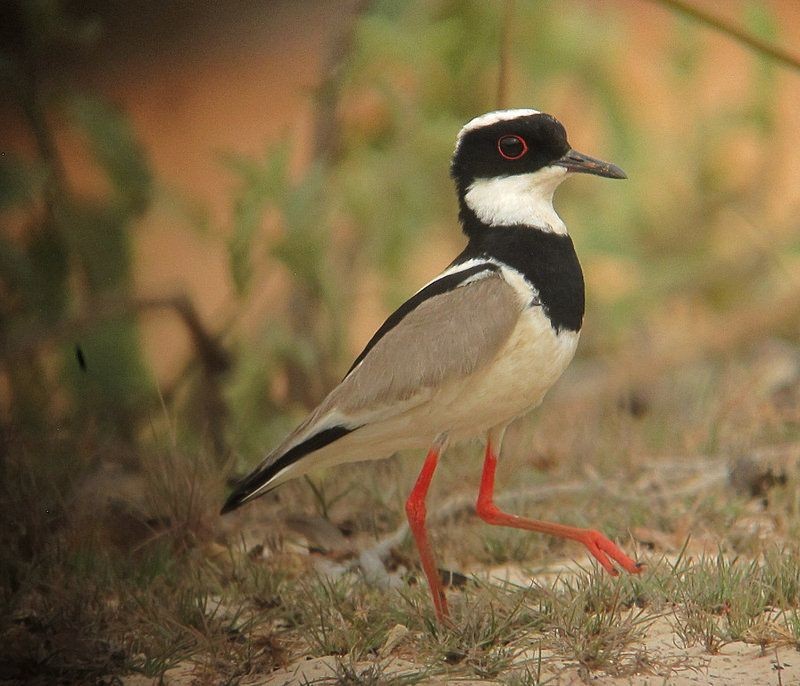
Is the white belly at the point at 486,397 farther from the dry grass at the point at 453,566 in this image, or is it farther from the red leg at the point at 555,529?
the dry grass at the point at 453,566

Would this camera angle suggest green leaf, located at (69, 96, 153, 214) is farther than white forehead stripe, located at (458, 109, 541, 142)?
Yes

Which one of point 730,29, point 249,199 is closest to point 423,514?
point 730,29

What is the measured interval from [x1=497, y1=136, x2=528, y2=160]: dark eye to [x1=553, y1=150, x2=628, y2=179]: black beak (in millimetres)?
91

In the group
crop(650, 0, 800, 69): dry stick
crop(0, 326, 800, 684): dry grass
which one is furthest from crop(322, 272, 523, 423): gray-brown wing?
crop(650, 0, 800, 69): dry stick

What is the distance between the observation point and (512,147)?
3.06 meters

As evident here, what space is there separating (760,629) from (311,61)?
16.4ft

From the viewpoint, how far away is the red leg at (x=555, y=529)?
2941 mm

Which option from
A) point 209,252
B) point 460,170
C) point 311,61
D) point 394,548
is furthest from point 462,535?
point 311,61

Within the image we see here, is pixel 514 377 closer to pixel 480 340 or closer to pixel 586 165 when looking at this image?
pixel 480 340

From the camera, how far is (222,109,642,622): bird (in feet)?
9.53

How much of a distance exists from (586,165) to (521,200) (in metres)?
→ 0.18

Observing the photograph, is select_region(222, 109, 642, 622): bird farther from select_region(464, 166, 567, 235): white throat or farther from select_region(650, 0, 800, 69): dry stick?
select_region(650, 0, 800, 69): dry stick

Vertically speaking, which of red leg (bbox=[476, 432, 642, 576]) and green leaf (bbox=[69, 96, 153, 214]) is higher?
green leaf (bbox=[69, 96, 153, 214])

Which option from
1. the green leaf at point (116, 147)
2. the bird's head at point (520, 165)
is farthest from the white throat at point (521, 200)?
the green leaf at point (116, 147)
